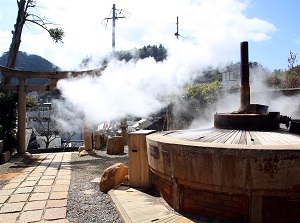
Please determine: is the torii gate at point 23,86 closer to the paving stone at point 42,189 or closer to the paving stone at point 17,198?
the paving stone at point 42,189

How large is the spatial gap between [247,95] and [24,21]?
1356 cm

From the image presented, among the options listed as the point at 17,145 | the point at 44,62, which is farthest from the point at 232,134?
the point at 44,62

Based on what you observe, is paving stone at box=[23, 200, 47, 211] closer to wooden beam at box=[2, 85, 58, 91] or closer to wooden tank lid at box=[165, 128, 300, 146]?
wooden tank lid at box=[165, 128, 300, 146]

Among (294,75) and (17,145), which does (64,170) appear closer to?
(17,145)

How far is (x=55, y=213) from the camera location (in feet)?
13.9

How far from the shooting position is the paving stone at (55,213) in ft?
13.4

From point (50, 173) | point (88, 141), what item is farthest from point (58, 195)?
point (88, 141)

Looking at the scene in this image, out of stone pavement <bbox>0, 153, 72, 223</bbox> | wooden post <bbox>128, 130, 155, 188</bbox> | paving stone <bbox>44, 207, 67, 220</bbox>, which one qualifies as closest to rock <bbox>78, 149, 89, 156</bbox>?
stone pavement <bbox>0, 153, 72, 223</bbox>

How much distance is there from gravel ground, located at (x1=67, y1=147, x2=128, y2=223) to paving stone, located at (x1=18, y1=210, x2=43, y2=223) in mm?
437

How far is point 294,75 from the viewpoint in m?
11.3

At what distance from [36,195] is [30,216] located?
112 centimetres

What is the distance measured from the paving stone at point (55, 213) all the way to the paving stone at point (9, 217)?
44cm

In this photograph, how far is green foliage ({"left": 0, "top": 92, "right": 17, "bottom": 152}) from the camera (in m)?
10.7

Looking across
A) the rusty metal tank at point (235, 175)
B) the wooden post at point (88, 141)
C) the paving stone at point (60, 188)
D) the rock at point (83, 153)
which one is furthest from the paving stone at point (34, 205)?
the wooden post at point (88, 141)
